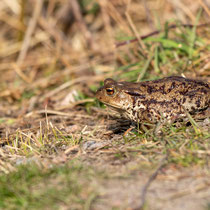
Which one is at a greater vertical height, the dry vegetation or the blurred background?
the blurred background

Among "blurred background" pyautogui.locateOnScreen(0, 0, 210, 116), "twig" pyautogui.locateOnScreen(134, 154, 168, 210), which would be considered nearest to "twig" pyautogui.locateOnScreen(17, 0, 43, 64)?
"blurred background" pyautogui.locateOnScreen(0, 0, 210, 116)

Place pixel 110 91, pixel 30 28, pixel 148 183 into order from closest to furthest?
pixel 148 183
pixel 110 91
pixel 30 28

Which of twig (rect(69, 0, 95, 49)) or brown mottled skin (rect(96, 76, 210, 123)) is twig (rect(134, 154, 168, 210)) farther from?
twig (rect(69, 0, 95, 49))

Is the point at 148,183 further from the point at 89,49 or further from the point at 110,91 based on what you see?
the point at 89,49

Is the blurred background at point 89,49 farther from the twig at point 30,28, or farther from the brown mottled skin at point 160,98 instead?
the brown mottled skin at point 160,98

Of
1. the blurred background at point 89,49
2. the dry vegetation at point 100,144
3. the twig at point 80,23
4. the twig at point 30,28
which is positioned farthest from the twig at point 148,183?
the twig at point 30,28

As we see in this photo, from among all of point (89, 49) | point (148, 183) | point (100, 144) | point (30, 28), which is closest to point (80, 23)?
point (89, 49)
